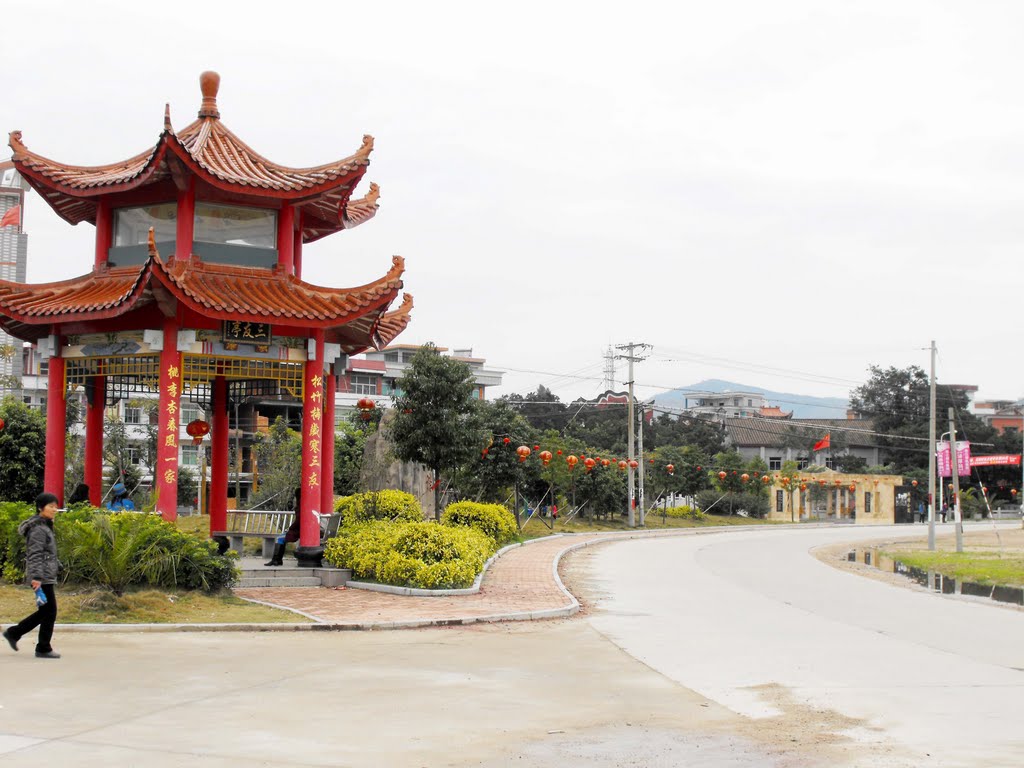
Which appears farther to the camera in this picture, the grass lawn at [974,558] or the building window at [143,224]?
the grass lawn at [974,558]

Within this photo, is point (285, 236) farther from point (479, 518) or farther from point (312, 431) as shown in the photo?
point (479, 518)

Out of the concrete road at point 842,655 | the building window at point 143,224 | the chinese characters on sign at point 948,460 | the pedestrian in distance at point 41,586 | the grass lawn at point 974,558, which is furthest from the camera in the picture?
the chinese characters on sign at point 948,460

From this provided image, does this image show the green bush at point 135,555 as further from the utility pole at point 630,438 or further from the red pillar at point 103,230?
the utility pole at point 630,438

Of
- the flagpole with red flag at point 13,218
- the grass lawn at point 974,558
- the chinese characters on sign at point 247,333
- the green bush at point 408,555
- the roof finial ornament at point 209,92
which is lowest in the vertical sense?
the grass lawn at point 974,558

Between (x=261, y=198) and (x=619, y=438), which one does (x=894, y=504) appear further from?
(x=261, y=198)

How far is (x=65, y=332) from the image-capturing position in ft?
56.7

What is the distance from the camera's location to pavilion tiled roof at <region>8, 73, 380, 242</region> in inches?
646

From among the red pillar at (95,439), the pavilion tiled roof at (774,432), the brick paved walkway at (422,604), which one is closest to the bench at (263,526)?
the brick paved walkway at (422,604)

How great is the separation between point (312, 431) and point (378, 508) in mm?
3144

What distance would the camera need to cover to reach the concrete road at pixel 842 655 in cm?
767

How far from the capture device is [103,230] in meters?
17.8

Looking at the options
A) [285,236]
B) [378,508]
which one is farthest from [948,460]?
[285,236]

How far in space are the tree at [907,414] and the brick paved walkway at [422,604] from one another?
2854 inches

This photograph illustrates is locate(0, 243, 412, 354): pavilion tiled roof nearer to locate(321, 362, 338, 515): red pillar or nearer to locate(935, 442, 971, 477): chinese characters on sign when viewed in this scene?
locate(321, 362, 338, 515): red pillar
